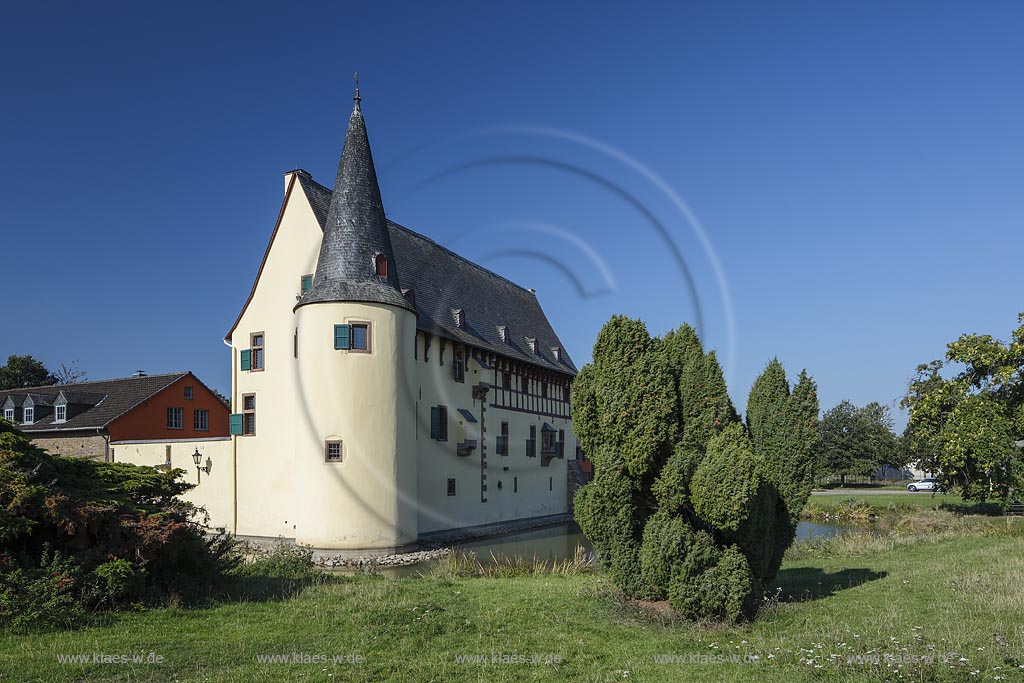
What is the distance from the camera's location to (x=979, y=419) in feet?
91.0

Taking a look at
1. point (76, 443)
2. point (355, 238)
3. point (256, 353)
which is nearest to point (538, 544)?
point (256, 353)

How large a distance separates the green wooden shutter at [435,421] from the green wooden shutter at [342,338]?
565cm

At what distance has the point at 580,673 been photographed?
762cm

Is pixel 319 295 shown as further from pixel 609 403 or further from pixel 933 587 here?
pixel 933 587

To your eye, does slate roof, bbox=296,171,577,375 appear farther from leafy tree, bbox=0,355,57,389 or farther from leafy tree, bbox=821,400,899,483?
leafy tree, bbox=0,355,57,389

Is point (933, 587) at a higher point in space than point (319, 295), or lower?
lower

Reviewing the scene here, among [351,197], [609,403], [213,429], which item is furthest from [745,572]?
[213,429]

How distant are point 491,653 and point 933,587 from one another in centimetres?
764

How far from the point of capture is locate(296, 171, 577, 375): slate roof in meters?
29.6

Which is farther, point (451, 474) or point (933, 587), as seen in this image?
point (451, 474)

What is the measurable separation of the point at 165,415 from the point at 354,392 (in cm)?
1680

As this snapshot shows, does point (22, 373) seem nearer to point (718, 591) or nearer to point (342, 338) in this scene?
point (342, 338)

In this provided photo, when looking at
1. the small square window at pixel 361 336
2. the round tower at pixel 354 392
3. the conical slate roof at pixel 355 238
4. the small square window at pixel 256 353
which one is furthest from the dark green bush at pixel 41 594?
the small square window at pixel 256 353

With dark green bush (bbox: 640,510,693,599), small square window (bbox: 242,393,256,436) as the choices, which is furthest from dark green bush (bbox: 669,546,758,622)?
small square window (bbox: 242,393,256,436)
